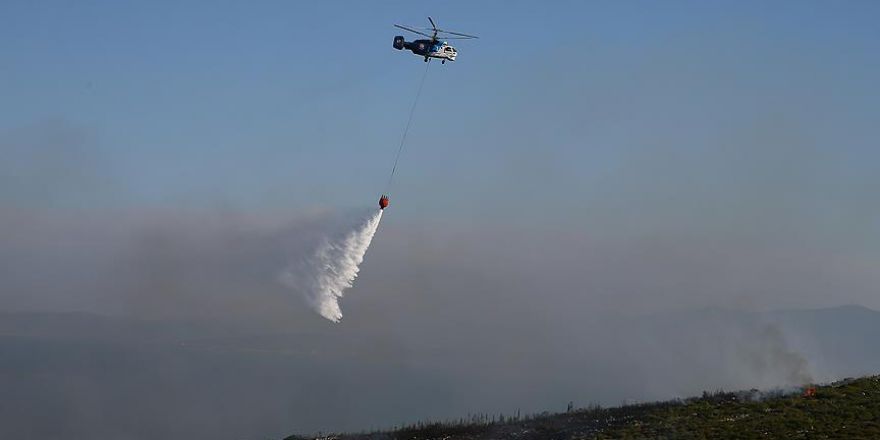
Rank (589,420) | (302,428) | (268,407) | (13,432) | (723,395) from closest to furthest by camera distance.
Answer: (589,420) < (723,395) < (302,428) < (13,432) < (268,407)

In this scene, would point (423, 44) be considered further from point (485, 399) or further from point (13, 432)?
point (485, 399)

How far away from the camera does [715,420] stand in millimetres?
51062

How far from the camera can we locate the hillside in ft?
154

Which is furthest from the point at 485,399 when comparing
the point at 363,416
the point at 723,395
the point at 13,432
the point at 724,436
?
the point at 724,436

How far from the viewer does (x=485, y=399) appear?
19188 centimetres

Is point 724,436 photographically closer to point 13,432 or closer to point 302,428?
point 302,428

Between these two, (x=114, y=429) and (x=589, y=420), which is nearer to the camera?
(x=589, y=420)

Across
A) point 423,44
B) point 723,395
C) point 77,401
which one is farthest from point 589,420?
point 77,401

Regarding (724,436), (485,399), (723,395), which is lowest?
(724,436)

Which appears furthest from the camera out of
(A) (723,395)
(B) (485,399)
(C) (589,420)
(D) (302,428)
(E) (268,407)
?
(B) (485,399)

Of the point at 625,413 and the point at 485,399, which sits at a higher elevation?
the point at 485,399

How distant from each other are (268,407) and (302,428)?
4045cm

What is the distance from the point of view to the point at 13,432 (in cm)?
15162

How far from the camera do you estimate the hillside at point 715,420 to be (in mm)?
46969
